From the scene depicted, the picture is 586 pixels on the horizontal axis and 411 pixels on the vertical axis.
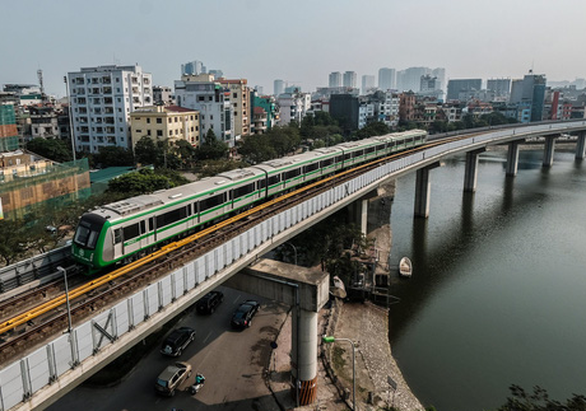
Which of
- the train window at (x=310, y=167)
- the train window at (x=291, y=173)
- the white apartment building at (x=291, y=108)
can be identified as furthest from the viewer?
the white apartment building at (x=291, y=108)

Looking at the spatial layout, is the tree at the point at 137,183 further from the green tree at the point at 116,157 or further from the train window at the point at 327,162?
the green tree at the point at 116,157

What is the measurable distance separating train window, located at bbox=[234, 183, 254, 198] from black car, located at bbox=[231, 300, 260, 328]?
6.65 metres

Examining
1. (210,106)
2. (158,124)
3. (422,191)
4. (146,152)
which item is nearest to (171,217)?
(422,191)

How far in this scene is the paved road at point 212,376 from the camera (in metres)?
18.5

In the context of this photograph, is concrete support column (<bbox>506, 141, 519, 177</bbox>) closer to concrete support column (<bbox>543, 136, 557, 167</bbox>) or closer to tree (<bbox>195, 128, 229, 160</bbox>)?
concrete support column (<bbox>543, 136, 557, 167</bbox>)

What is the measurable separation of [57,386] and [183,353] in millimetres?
11990

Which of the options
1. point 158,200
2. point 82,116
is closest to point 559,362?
point 158,200

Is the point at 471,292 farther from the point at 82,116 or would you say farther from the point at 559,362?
the point at 82,116

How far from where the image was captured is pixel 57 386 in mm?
10672

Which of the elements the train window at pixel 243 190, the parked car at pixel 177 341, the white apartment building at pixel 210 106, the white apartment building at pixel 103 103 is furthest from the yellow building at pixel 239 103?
the parked car at pixel 177 341

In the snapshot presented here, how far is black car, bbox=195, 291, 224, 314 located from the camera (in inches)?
1025

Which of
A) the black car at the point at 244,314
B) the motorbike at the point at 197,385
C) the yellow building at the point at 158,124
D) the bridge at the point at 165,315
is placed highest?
the yellow building at the point at 158,124

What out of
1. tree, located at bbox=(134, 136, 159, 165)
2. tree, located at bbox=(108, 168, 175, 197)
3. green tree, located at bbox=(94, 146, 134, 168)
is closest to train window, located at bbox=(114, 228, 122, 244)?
tree, located at bbox=(108, 168, 175, 197)

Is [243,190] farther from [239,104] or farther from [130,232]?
[239,104]
